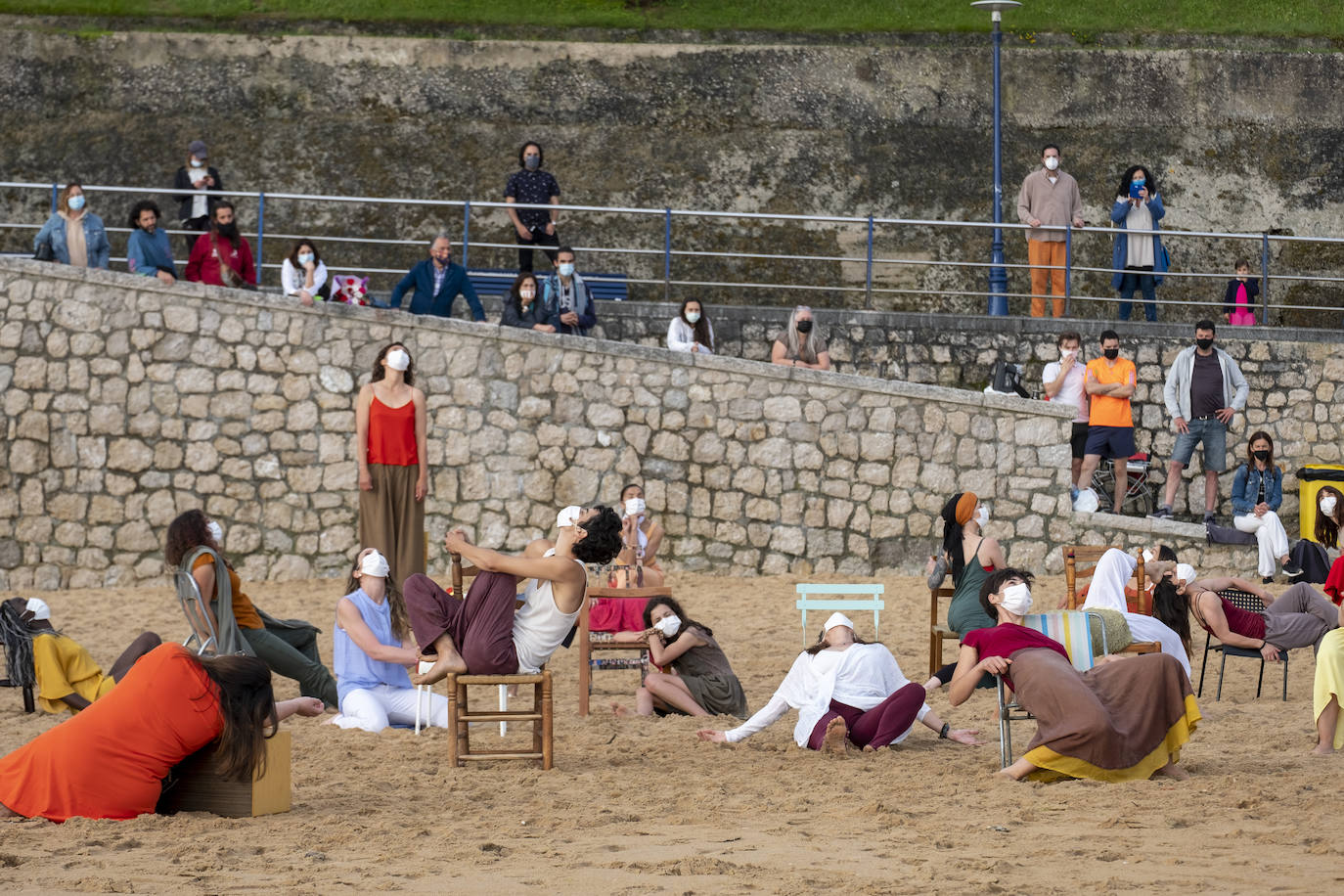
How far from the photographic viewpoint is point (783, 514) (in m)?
13.0

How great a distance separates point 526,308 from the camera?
13242 millimetres

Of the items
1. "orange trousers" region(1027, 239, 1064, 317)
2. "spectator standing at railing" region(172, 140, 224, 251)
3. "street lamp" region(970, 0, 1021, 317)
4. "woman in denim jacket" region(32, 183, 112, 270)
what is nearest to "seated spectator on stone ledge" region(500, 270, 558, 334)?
"spectator standing at railing" region(172, 140, 224, 251)

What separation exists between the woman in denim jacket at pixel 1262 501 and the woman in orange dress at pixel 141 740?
8.59 metres

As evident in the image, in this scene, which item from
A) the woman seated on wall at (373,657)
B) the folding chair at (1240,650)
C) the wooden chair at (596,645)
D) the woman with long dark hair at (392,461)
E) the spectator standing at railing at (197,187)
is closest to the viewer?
the woman seated on wall at (373,657)

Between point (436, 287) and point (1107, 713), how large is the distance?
7756 millimetres

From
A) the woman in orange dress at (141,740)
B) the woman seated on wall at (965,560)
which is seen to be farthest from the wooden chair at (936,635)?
the woman in orange dress at (141,740)

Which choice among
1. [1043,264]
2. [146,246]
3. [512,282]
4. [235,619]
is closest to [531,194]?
[512,282]

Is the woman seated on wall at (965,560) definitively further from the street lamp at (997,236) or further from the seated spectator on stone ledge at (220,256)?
the seated spectator on stone ledge at (220,256)

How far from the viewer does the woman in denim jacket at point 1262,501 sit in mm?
12641

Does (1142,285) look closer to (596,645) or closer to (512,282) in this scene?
(512,282)

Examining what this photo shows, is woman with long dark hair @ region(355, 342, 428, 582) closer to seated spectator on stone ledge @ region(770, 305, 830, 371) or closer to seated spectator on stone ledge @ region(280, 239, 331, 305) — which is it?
seated spectator on stone ledge @ region(280, 239, 331, 305)

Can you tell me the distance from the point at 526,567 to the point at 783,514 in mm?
6090

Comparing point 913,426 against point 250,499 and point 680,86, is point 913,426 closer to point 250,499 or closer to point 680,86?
point 250,499

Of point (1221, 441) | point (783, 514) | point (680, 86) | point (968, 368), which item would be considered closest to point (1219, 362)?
point (1221, 441)
